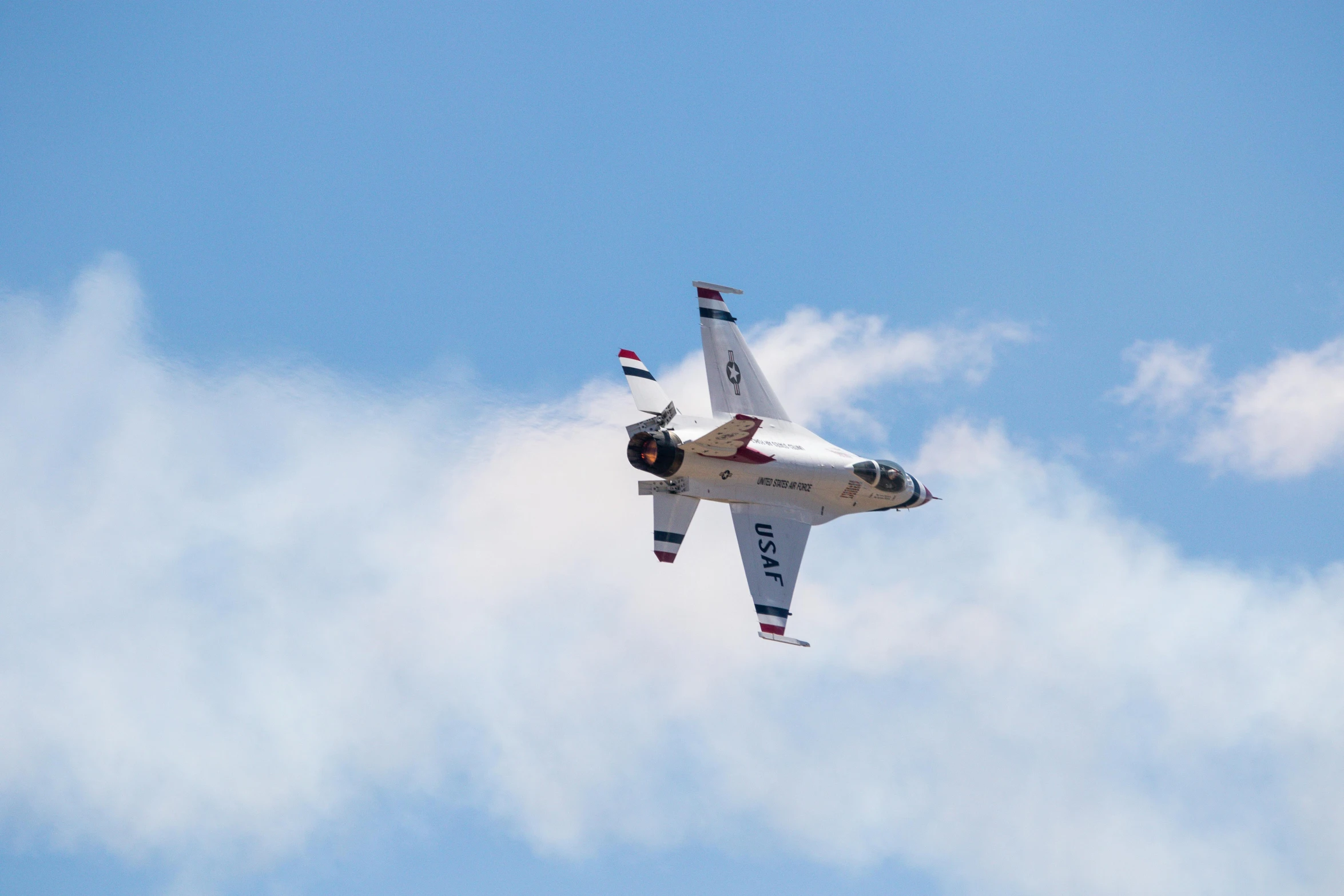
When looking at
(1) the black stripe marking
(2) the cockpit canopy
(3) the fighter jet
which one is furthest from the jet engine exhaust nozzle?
(2) the cockpit canopy

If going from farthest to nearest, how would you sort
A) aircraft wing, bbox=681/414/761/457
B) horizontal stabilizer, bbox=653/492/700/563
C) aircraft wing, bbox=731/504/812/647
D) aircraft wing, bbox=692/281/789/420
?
aircraft wing, bbox=692/281/789/420
aircraft wing, bbox=731/504/812/647
horizontal stabilizer, bbox=653/492/700/563
aircraft wing, bbox=681/414/761/457

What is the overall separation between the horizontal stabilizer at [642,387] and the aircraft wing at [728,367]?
84.6 inches

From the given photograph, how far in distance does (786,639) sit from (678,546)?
4.16 m

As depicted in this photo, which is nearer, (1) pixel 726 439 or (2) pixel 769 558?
(1) pixel 726 439

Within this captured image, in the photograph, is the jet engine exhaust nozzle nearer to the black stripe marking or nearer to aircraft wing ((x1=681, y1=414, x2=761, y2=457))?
aircraft wing ((x1=681, y1=414, x2=761, y2=457))

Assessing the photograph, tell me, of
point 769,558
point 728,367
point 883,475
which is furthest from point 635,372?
point 883,475

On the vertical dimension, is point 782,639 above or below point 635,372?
below

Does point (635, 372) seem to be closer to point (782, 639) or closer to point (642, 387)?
Result: point (642, 387)

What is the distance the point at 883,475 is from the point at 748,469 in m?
5.82

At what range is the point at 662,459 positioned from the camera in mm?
36625

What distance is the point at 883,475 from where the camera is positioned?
4159 cm

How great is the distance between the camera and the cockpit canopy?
41000 mm

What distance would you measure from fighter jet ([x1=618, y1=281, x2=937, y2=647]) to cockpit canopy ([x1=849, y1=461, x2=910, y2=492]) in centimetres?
4

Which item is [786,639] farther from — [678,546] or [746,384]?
[746,384]
